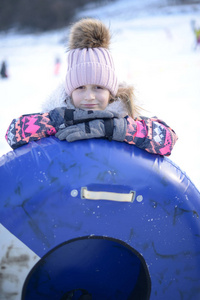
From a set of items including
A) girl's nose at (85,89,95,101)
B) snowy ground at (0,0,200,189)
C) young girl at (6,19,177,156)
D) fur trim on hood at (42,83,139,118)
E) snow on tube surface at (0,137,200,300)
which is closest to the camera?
snow on tube surface at (0,137,200,300)

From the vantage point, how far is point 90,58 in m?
1.59

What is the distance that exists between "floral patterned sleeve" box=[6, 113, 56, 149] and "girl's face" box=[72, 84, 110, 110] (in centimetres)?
24

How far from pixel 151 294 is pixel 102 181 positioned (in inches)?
24.1

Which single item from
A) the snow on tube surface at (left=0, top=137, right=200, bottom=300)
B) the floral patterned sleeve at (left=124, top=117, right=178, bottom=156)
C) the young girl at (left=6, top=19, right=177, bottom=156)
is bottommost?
the snow on tube surface at (left=0, top=137, right=200, bottom=300)

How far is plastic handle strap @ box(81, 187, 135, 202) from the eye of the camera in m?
1.27

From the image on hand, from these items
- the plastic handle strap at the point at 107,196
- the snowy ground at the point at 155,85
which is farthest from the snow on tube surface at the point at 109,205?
the snowy ground at the point at 155,85

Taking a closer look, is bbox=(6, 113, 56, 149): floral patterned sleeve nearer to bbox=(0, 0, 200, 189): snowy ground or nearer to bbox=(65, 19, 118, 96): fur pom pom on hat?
bbox=(65, 19, 118, 96): fur pom pom on hat

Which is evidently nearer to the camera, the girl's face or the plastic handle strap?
the plastic handle strap

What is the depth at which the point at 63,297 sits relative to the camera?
5.16 feet

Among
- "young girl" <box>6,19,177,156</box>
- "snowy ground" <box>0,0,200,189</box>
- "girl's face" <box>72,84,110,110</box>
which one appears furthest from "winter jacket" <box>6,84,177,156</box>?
"snowy ground" <box>0,0,200,189</box>

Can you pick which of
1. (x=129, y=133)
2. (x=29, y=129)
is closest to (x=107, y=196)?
(x=129, y=133)

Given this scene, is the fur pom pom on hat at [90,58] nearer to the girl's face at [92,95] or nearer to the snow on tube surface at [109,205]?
the girl's face at [92,95]

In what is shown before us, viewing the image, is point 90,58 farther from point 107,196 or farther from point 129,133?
point 107,196

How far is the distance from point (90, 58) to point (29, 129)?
20.1 inches
